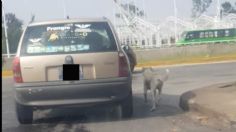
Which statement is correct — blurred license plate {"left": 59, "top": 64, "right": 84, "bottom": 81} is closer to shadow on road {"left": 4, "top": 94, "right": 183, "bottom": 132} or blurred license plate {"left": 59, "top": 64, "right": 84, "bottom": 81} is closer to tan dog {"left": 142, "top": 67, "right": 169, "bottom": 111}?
shadow on road {"left": 4, "top": 94, "right": 183, "bottom": 132}

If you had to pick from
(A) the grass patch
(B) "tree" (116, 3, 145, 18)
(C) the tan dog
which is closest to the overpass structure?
(B) "tree" (116, 3, 145, 18)

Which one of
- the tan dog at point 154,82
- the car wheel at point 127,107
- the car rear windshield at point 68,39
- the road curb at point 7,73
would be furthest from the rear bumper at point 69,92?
the road curb at point 7,73

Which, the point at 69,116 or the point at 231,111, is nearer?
the point at 231,111

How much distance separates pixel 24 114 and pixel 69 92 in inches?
39.1

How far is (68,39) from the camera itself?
9.04 metres

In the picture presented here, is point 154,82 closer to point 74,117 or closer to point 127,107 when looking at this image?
point 127,107

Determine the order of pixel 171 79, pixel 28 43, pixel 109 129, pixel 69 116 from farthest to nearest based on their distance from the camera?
pixel 171 79 < pixel 69 116 < pixel 28 43 < pixel 109 129

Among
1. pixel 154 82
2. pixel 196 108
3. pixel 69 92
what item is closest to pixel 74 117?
pixel 69 92

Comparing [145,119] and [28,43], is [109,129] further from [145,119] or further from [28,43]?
[28,43]

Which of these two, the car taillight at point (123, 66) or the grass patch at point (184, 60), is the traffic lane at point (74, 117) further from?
the grass patch at point (184, 60)

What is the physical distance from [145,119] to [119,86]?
86cm

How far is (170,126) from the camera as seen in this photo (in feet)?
27.6

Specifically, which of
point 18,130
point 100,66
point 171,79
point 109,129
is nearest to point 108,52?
point 100,66

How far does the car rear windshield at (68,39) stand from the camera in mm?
8844
